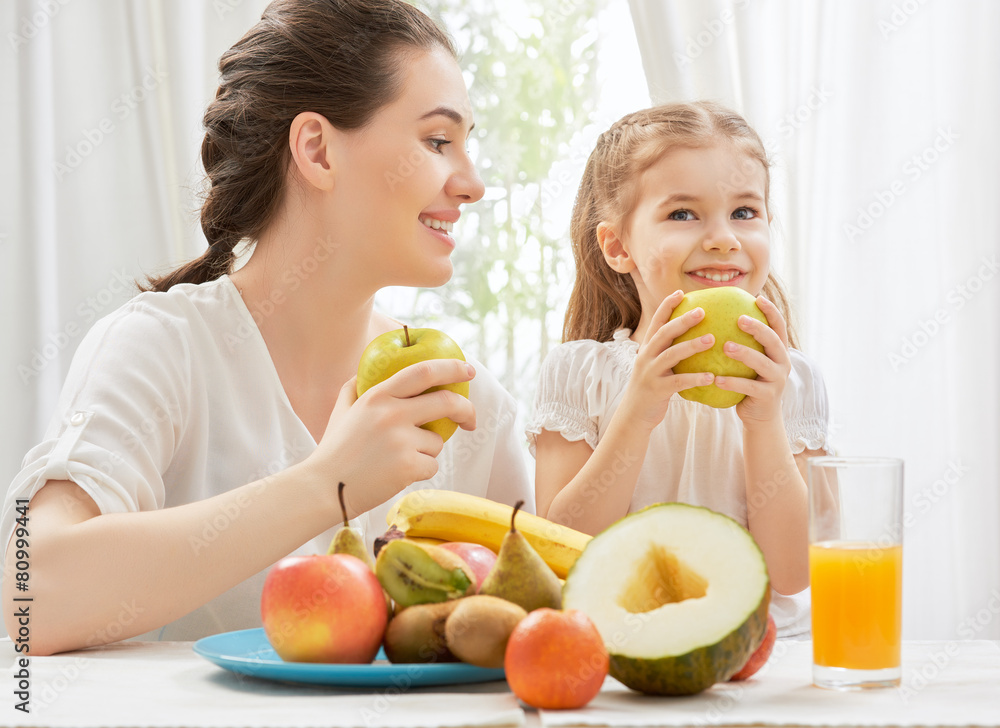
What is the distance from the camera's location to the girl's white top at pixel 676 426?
1.64m

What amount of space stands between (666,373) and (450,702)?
2.49 ft

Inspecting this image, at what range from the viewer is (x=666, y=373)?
4.33 ft

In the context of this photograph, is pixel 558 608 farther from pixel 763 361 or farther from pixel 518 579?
pixel 763 361

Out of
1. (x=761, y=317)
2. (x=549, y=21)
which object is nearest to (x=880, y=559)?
(x=761, y=317)

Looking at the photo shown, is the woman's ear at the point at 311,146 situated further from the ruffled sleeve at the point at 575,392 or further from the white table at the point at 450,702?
the white table at the point at 450,702

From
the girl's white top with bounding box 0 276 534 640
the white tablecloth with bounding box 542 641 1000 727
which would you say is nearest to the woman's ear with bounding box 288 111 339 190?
the girl's white top with bounding box 0 276 534 640

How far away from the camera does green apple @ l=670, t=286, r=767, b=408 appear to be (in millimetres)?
1260

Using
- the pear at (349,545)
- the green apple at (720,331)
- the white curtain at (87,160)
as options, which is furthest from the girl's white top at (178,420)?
the white curtain at (87,160)

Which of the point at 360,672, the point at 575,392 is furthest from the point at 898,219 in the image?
the point at 360,672

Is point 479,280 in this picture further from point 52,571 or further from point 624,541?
point 624,541

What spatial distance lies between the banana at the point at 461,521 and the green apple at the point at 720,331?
0.37 metres

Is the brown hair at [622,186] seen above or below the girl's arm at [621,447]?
above

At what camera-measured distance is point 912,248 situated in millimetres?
2432

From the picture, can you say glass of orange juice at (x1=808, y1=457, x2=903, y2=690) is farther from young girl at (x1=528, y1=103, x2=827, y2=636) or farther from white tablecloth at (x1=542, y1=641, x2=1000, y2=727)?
young girl at (x1=528, y1=103, x2=827, y2=636)
